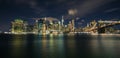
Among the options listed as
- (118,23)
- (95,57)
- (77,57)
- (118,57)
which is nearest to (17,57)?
(77,57)

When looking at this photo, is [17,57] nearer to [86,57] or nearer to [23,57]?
[23,57]

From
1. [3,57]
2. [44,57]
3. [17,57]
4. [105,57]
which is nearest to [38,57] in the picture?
[44,57]

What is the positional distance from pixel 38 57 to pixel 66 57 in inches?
207

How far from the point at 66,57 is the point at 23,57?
7.94 meters

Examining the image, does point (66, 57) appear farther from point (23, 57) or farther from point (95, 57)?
point (23, 57)

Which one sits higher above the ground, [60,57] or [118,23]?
[118,23]

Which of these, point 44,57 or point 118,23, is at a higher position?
point 118,23

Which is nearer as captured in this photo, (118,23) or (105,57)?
(105,57)

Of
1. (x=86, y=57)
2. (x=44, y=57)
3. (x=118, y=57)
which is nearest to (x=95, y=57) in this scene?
(x=86, y=57)

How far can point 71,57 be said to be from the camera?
4006 centimetres

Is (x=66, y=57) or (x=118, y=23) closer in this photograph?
(x=66, y=57)

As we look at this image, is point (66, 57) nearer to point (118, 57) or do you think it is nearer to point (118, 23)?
point (118, 57)

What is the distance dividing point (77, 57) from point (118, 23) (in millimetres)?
144966

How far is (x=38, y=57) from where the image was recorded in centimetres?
4047
